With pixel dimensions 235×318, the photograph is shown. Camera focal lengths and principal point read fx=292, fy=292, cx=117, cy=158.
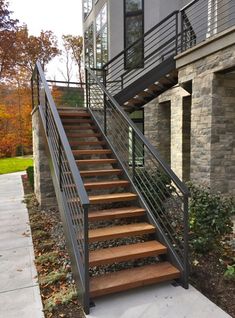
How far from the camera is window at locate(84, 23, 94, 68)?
1244 centimetres

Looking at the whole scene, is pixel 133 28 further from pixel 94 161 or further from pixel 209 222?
pixel 209 222

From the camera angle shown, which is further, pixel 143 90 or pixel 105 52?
pixel 105 52

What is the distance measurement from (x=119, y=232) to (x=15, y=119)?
19988 mm

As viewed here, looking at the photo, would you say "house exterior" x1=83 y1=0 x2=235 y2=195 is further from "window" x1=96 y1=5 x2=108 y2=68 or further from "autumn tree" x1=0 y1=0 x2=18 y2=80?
"autumn tree" x1=0 y1=0 x2=18 y2=80

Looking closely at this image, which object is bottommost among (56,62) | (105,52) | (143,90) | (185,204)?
(185,204)

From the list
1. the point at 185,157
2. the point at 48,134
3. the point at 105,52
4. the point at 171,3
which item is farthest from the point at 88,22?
the point at 48,134

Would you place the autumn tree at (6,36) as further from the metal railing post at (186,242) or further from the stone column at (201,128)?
the metal railing post at (186,242)

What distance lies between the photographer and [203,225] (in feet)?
14.0

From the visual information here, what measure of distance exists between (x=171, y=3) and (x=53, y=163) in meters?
7.13

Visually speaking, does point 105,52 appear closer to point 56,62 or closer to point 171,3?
point 171,3

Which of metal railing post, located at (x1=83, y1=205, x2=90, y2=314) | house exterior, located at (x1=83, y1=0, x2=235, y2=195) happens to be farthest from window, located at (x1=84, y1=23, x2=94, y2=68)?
metal railing post, located at (x1=83, y1=205, x2=90, y2=314)

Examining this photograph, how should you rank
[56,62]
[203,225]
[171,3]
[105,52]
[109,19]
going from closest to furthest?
[203,225] < [171,3] < [109,19] < [105,52] < [56,62]

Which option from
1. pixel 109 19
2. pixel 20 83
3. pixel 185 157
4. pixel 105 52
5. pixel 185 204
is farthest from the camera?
pixel 20 83

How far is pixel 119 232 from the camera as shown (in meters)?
3.67
